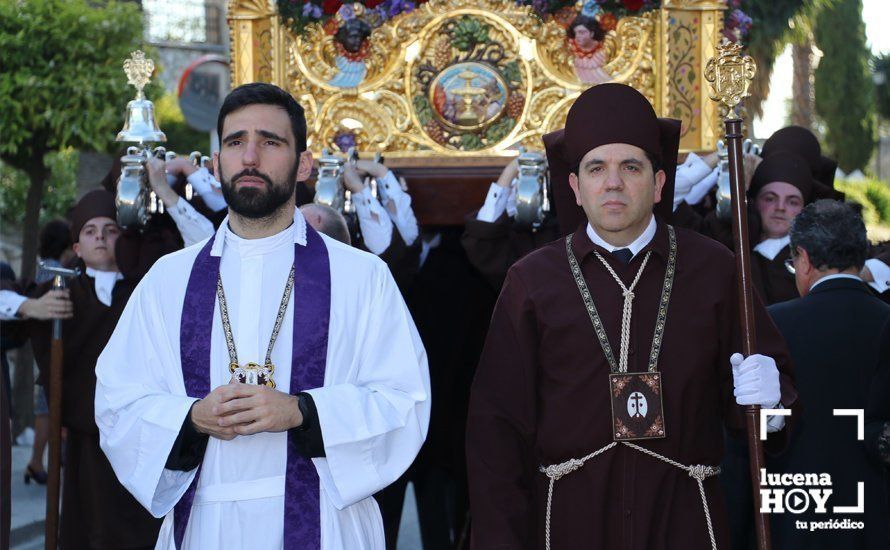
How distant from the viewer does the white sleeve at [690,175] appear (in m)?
5.89

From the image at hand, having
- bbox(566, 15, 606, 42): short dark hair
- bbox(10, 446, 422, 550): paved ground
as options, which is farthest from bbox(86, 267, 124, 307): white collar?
bbox(566, 15, 606, 42): short dark hair

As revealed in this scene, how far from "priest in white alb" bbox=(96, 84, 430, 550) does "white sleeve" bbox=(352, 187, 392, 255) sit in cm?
209

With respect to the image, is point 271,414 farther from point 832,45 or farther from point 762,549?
point 832,45

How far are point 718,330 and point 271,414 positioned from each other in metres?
1.24

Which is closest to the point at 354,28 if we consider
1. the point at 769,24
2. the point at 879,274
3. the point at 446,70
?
the point at 446,70

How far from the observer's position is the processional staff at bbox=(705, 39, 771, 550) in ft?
Answer: 11.9

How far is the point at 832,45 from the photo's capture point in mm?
35438

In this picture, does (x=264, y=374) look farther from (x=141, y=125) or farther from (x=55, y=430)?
(x=141, y=125)

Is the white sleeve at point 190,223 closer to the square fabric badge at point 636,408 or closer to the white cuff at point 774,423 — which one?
the square fabric badge at point 636,408

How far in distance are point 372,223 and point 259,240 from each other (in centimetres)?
220

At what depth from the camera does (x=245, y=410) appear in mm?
3355

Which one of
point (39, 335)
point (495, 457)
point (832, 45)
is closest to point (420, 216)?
point (39, 335)

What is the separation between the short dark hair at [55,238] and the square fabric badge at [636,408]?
567 cm

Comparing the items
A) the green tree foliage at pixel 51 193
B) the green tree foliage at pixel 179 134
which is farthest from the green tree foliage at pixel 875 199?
the green tree foliage at pixel 51 193
